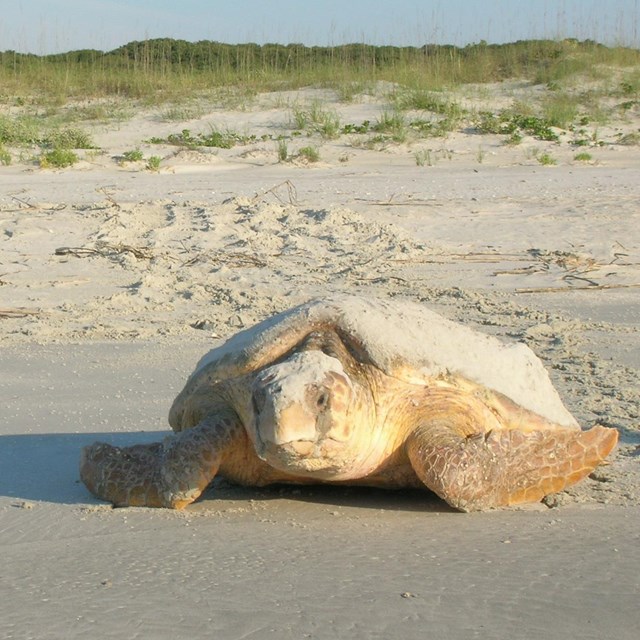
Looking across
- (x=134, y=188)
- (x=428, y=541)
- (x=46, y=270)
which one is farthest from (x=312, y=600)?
(x=134, y=188)

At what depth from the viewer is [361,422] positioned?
3.06m

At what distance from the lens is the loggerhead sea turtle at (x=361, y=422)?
2.97 m

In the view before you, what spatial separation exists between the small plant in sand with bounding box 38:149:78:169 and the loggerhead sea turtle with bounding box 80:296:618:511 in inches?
331

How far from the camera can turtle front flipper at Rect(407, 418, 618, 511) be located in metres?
3.05

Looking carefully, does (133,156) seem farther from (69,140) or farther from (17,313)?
(17,313)

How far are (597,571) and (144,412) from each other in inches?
91.7

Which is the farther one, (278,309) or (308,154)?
(308,154)

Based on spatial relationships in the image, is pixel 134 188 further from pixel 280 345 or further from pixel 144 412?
→ pixel 280 345

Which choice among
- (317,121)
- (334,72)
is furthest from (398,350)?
(334,72)

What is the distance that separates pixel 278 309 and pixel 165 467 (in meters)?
3.28

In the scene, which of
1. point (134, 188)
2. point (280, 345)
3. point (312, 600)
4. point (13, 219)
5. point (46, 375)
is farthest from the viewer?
point (134, 188)

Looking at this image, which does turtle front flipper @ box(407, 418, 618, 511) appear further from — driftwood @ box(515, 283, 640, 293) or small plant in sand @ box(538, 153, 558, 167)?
small plant in sand @ box(538, 153, 558, 167)

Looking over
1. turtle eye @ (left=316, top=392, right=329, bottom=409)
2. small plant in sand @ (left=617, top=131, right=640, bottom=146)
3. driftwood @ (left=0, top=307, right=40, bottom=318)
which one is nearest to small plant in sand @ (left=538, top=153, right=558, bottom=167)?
small plant in sand @ (left=617, top=131, right=640, bottom=146)

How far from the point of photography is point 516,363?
3582 mm
